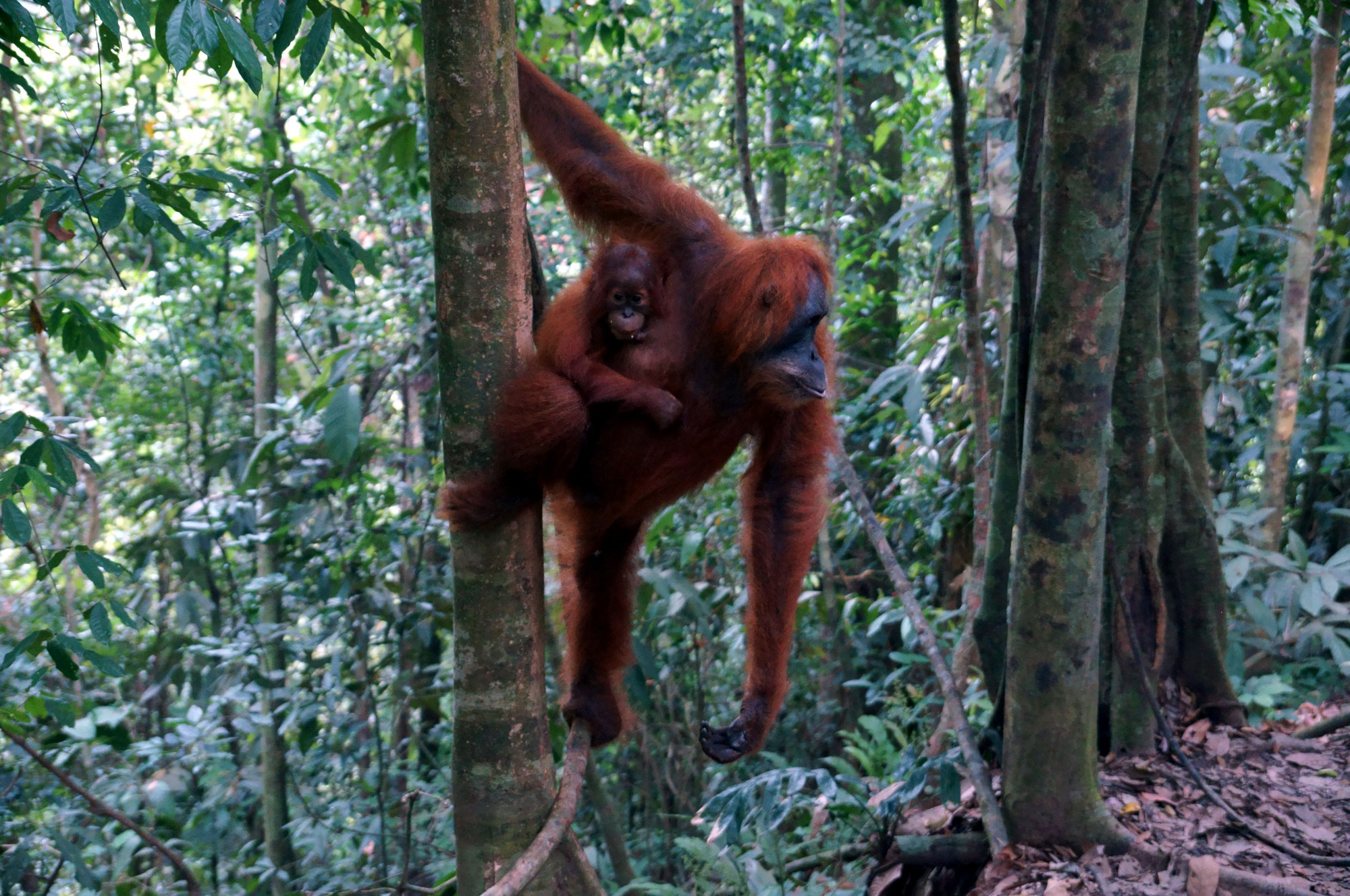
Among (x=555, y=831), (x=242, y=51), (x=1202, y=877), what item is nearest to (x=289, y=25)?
(x=242, y=51)

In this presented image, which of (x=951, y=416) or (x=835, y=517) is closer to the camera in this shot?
(x=951, y=416)

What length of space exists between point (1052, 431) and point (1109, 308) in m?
0.34

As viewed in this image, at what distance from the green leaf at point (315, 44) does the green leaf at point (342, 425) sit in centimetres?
99

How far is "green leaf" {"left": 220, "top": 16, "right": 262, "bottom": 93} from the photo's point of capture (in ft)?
6.20

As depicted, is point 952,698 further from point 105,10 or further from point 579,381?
point 105,10

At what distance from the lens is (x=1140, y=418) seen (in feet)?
9.87

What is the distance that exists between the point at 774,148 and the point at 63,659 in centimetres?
427

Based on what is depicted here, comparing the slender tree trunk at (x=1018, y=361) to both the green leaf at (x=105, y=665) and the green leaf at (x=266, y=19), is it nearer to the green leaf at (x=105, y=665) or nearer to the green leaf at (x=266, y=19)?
the green leaf at (x=266, y=19)

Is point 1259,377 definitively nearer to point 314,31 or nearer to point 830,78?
point 830,78

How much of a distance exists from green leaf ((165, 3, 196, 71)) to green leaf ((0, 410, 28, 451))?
3.43 feet

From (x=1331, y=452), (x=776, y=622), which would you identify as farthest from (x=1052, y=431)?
(x=1331, y=452)

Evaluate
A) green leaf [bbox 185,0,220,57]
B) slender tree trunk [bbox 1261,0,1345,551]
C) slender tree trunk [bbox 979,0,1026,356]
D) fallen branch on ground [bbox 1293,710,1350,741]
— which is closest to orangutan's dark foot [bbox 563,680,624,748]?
green leaf [bbox 185,0,220,57]

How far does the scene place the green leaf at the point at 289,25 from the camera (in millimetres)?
2006

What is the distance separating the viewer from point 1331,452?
4492 mm
